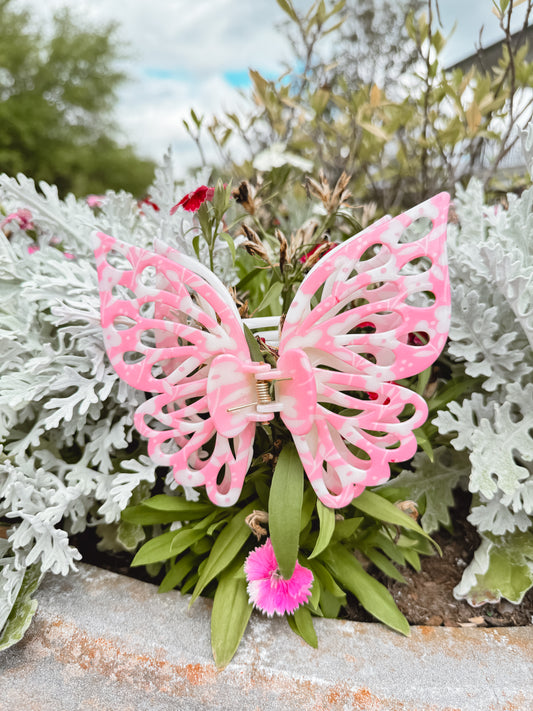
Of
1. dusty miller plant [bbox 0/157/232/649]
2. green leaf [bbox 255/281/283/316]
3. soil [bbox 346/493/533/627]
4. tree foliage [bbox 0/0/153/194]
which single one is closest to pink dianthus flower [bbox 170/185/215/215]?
dusty miller plant [bbox 0/157/232/649]

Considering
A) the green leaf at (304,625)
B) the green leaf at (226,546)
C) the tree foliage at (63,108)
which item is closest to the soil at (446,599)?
the green leaf at (304,625)

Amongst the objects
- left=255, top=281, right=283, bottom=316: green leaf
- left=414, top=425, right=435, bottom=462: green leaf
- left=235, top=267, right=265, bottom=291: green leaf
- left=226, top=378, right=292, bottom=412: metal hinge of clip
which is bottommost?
left=414, top=425, right=435, bottom=462: green leaf

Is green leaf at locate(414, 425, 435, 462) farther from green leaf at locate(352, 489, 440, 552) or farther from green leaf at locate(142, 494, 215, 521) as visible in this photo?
green leaf at locate(142, 494, 215, 521)

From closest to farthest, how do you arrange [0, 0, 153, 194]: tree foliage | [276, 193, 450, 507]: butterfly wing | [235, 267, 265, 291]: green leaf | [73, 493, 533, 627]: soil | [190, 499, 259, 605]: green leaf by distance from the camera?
1. [276, 193, 450, 507]: butterfly wing
2. [190, 499, 259, 605]: green leaf
3. [73, 493, 533, 627]: soil
4. [235, 267, 265, 291]: green leaf
5. [0, 0, 153, 194]: tree foliage

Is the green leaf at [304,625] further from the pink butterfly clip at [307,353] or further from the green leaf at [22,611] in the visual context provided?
the green leaf at [22,611]

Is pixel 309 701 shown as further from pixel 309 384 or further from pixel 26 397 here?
pixel 26 397

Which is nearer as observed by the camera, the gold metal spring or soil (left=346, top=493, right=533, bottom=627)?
the gold metal spring

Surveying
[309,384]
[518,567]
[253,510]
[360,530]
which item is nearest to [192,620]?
[253,510]

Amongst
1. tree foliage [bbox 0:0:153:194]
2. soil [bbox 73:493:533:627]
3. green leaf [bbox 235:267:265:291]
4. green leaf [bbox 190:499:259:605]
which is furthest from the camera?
tree foliage [bbox 0:0:153:194]
